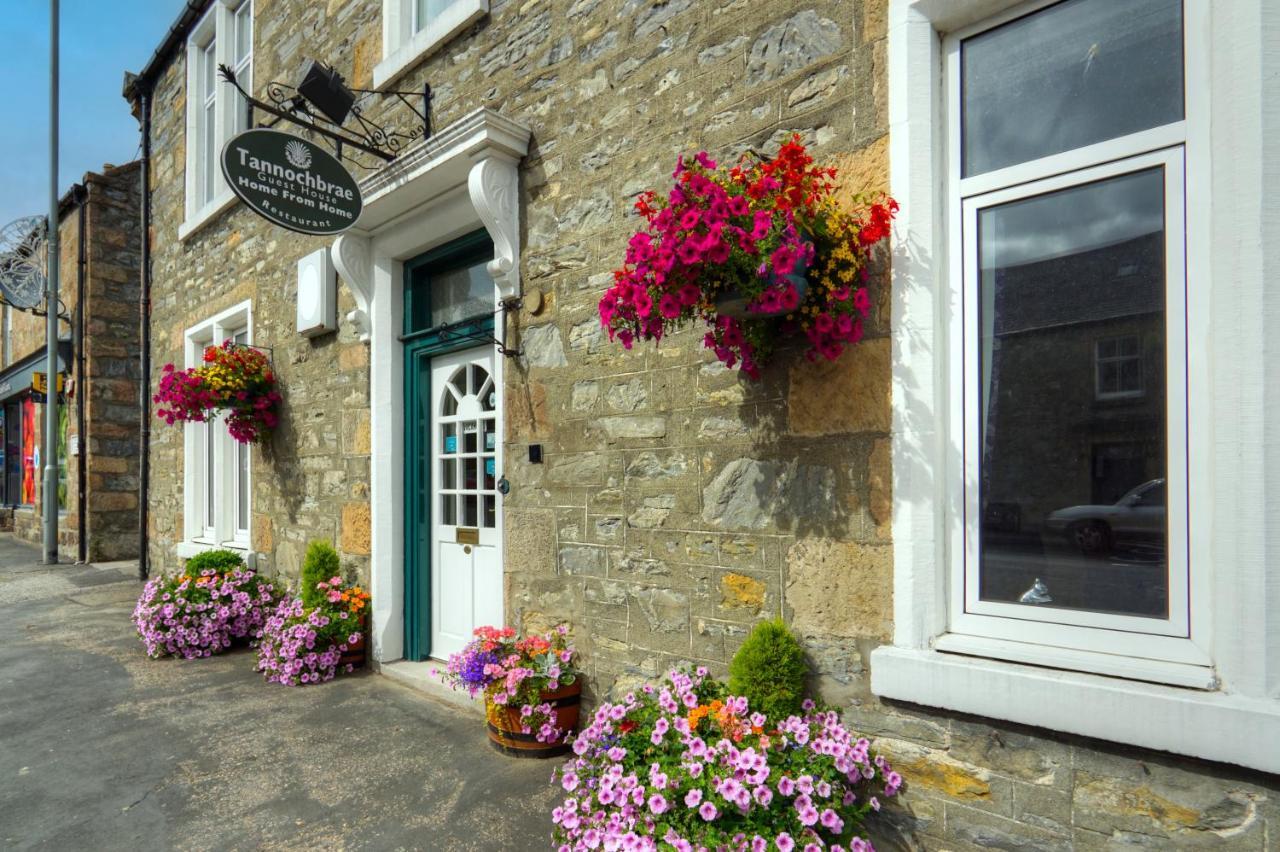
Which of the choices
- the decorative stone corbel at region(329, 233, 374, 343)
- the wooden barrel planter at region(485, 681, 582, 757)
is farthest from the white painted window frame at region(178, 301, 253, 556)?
the wooden barrel planter at region(485, 681, 582, 757)

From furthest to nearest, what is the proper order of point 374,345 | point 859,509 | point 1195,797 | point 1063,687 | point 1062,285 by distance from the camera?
point 374,345 < point 859,509 < point 1062,285 < point 1063,687 < point 1195,797

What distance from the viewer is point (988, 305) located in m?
2.47

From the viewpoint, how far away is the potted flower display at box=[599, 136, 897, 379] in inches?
93.0

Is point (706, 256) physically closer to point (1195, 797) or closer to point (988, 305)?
point (988, 305)

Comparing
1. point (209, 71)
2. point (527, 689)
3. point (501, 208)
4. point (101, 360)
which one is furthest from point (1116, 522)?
point (101, 360)

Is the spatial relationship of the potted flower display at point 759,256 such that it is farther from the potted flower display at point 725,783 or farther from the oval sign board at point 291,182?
the oval sign board at point 291,182

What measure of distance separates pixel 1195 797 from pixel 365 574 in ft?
15.2

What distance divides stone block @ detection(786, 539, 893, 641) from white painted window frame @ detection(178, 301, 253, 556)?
552 cm

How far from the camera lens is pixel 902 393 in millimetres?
2506

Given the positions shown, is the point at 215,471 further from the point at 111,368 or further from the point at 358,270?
the point at 111,368

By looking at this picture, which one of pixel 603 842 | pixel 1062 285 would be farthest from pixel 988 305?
pixel 603 842

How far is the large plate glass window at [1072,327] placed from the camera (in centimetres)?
212

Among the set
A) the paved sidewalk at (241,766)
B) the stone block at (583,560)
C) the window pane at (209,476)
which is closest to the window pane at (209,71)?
the window pane at (209,476)

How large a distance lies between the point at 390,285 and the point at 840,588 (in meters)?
3.78
